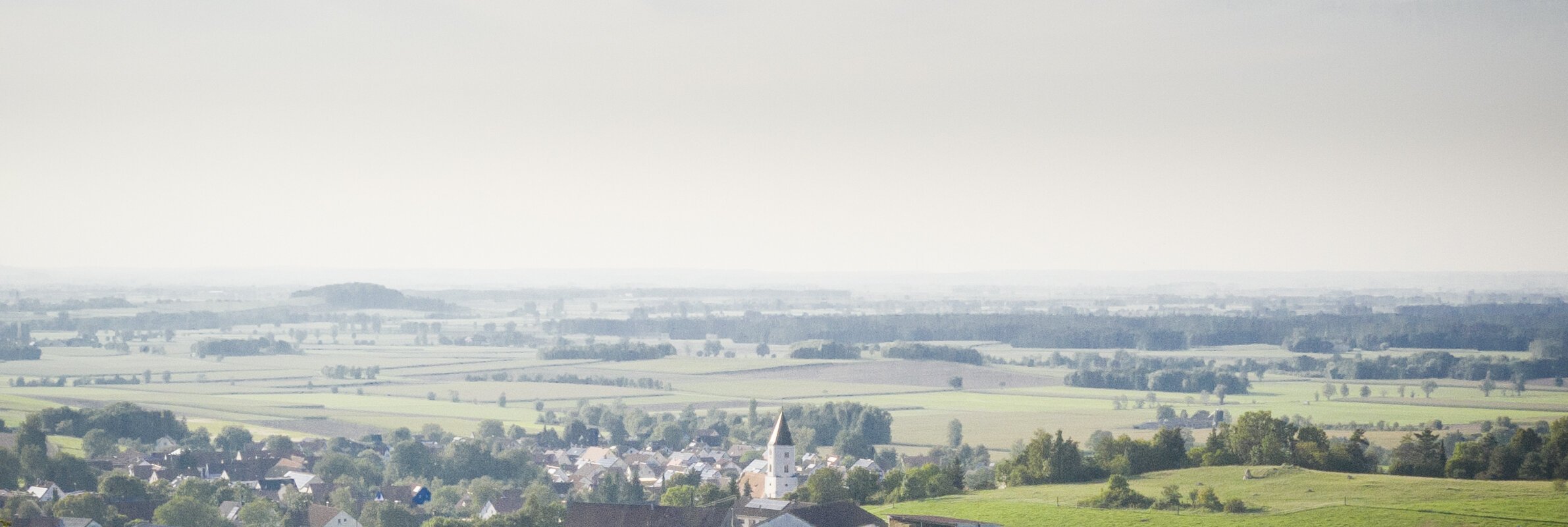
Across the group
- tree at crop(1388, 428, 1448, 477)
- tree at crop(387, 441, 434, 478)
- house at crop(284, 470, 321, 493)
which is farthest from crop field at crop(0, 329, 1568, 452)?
house at crop(284, 470, 321, 493)

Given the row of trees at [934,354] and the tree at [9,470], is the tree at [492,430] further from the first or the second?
the row of trees at [934,354]

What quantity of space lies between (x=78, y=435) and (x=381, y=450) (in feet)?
52.8

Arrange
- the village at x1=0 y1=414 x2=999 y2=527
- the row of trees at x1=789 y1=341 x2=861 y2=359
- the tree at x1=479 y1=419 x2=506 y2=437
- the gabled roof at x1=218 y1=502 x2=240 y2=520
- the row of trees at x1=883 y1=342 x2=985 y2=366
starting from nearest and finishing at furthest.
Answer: the village at x1=0 y1=414 x2=999 y2=527
the gabled roof at x1=218 y1=502 x2=240 y2=520
the tree at x1=479 y1=419 x2=506 y2=437
the row of trees at x1=883 y1=342 x2=985 y2=366
the row of trees at x1=789 y1=341 x2=861 y2=359

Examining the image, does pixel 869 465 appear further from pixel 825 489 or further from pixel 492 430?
pixel 492 430

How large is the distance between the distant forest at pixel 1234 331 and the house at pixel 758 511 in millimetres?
100351

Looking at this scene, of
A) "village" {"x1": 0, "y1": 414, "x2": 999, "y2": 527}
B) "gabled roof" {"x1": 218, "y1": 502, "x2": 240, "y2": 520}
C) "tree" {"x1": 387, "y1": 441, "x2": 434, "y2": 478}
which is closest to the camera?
"village" {"x1": 0, "y1": 414, "x2": 999, "y2": 527}

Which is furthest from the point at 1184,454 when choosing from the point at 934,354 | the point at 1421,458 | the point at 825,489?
the point at 934,354

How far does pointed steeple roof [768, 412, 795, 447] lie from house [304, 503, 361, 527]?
600 inches

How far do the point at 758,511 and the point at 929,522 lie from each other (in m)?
5.99

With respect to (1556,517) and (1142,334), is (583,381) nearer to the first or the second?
(1142,334)

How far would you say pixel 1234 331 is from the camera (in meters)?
176

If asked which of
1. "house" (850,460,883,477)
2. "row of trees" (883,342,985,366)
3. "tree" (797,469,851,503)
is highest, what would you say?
"row of trees" (883,342,985,366)

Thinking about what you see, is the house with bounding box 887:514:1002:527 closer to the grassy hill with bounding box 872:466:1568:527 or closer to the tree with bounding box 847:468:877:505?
the grassy hill with bounding box 872:466:1568:527

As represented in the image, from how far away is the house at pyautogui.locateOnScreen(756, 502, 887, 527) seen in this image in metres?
51.8
